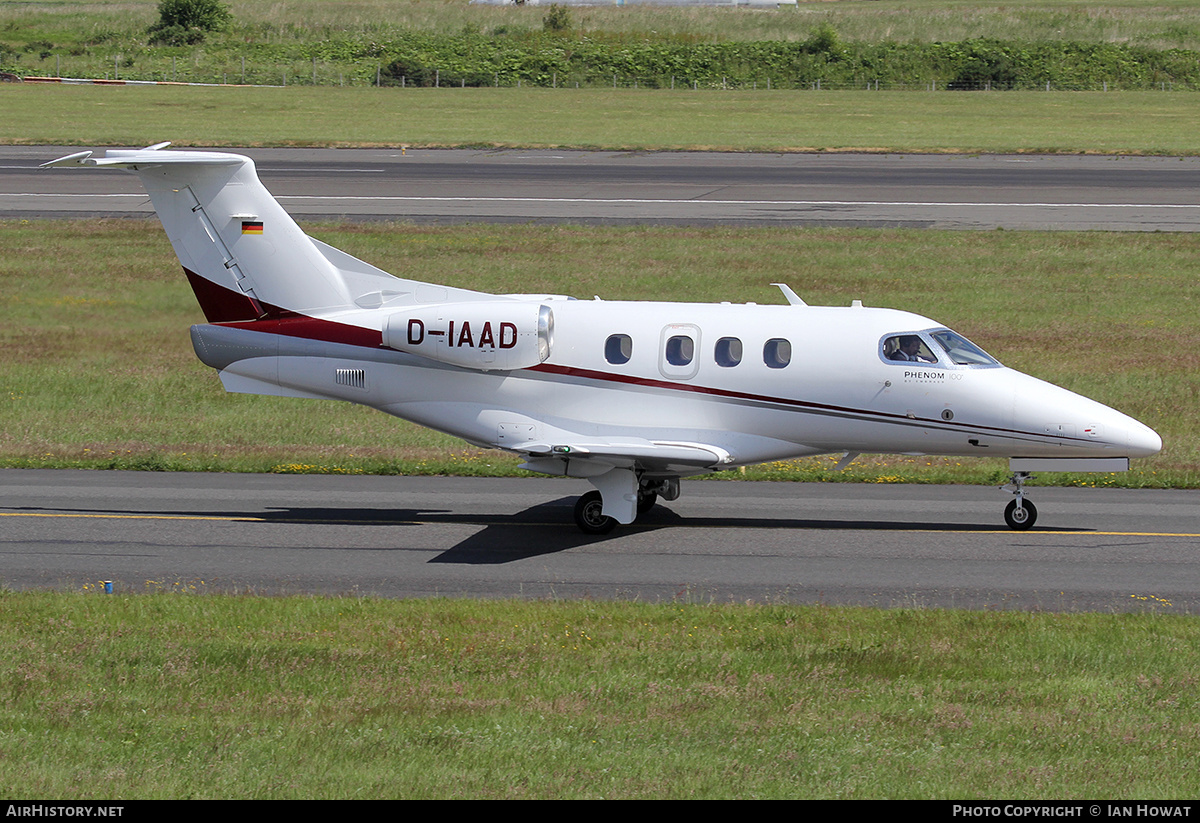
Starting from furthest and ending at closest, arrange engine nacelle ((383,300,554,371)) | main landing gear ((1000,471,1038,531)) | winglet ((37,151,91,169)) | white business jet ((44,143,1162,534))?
1. main landing gear ((1000,471,1038,531))
2. engine nacelle ((383,300,554,371))
3. white business jet ((44,143,1162,534))
4. winglet ((37,151,91,169))

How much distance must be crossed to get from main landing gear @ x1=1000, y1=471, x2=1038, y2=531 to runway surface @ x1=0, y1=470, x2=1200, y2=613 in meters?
0.17

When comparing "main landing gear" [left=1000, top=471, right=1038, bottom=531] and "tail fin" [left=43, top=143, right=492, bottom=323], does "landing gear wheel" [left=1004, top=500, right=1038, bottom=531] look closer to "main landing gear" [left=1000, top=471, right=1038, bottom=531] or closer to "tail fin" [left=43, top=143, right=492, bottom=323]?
"main landing gear" [left=1000, top=471, right=1038, bottom=531]

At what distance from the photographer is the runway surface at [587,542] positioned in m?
16.0

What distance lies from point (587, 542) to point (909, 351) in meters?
5.08

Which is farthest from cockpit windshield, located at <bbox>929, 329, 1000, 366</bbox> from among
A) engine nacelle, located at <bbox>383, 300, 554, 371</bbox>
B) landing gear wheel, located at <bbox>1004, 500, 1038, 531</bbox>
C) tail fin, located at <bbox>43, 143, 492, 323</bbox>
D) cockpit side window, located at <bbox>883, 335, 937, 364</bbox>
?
tail fin, located at <bbox>43, 143, 492, 323</bbox>

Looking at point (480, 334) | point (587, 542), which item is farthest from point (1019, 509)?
point (480, 334)

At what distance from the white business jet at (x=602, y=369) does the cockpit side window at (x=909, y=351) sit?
0.02 metres

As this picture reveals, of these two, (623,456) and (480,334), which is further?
(480,334)

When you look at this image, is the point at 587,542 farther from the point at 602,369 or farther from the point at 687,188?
the point at 687,188

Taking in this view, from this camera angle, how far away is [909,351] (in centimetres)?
1811

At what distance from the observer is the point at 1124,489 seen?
70.7 feet

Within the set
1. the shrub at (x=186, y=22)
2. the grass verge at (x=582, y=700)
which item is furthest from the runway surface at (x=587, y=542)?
the shrub at (x=186, y=22)

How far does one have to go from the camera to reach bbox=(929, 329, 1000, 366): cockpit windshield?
1811cm

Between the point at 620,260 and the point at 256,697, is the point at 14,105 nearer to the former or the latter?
the point at 620,260
